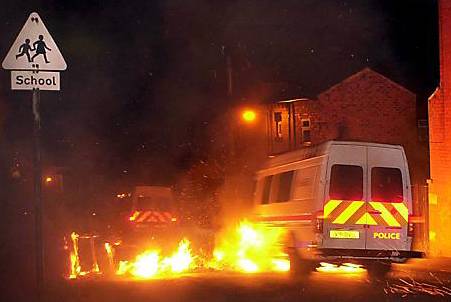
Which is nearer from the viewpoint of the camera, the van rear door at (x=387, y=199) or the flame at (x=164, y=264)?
the van rear door at (x=387, y=199)

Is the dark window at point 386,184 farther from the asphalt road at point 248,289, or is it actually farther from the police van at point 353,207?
the asphalt road at point 248,289

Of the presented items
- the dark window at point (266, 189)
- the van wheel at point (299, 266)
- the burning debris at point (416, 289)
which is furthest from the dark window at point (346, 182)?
the dark window at point (266, 189)

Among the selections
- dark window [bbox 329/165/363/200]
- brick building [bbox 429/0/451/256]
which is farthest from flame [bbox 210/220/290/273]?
brick building [bbox 429/0/451/256]

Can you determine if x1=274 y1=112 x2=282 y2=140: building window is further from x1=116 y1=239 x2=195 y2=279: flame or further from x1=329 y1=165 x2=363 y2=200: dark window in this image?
x1=329 y1=165 x2=363 y2=200: dark window

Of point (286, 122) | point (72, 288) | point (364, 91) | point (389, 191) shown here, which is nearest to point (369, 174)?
point (389, 191)

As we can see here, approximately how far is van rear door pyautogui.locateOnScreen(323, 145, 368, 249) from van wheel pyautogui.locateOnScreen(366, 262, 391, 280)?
2.60 feet

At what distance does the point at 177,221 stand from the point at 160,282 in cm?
1351

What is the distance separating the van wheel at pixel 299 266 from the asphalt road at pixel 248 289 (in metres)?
0.83

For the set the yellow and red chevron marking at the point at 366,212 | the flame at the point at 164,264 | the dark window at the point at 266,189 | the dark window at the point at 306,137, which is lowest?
the flame at the point at 164,264

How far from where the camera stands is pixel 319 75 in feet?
135

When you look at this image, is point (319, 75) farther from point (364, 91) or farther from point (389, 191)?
point (389, 191)

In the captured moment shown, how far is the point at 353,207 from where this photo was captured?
1430 cm

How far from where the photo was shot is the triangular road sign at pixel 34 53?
8.59 meters

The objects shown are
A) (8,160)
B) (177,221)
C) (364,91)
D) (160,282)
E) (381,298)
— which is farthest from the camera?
(364,91)
